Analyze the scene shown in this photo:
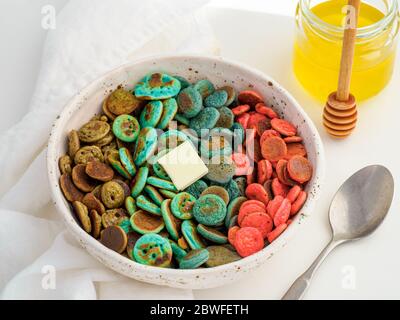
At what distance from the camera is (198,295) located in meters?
1.09

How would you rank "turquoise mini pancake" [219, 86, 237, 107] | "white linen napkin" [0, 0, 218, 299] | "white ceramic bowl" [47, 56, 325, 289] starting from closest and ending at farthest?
"white ceramic bowl" [47, 56, 325, 289]
"white linen napkin" [0, 0, 218, 299]
"turquoise mini pancake" [219, 86, 237, 107]

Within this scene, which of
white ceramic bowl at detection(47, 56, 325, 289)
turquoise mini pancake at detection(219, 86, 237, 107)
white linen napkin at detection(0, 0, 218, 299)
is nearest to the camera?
white ceramic bowl at detection(47, 56, 325, 289)

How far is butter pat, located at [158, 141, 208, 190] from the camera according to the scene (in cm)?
109

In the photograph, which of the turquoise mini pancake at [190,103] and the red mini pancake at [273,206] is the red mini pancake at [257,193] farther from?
the turquoise mini pancake at [190,103]

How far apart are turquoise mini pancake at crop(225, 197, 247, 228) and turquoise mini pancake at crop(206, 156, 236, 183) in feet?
0.13

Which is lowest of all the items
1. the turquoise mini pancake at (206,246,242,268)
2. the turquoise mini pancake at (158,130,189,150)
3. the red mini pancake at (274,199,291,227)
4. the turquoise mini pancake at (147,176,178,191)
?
the turquoise mini pancake at (206,246,242,268)

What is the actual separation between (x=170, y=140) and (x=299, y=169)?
0.68 ft

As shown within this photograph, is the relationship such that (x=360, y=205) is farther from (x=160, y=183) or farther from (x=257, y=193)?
(x=160, y=183)

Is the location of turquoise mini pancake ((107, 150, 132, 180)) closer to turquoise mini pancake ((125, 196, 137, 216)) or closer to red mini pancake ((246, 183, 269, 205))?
turquoise mini pancake ((125, 196, 137, 216))

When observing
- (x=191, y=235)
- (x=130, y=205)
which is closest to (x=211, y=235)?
(x=191, y=235)

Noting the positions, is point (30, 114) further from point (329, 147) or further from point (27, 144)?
point (329, 147)

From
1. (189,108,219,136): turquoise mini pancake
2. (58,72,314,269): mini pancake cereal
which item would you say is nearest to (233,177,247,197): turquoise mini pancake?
(58,72,314,269): mini pancake cereal

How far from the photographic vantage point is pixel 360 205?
3.76ft

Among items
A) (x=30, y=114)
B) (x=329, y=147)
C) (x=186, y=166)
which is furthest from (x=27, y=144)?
(x=329, y=147)
